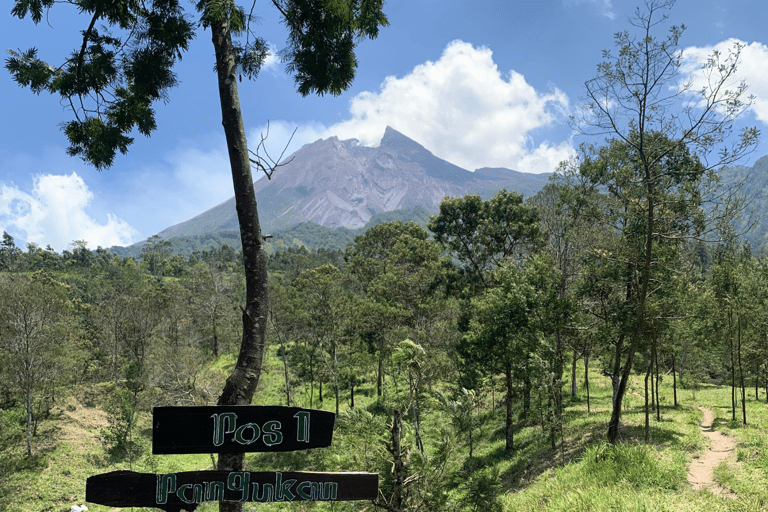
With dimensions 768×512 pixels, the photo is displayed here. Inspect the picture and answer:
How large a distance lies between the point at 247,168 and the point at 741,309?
1819 cm

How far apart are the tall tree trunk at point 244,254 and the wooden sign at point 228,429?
0.65 feet

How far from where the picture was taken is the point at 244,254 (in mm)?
4262

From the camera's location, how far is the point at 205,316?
4191cm

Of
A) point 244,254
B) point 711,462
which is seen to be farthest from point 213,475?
point 711,462

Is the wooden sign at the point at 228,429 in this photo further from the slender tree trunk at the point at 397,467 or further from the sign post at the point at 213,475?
the slender tree trunk at the point at 397,467

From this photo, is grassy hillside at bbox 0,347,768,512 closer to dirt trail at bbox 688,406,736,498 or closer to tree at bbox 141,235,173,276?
dirt trail at bbox 688,406,736,498

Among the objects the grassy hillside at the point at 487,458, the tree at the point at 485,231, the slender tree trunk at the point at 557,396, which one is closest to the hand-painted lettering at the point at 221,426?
the grassy hillside at the point at 487,458

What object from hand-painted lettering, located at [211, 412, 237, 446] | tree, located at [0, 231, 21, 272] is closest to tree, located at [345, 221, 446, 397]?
hand-painted lettering, located at [211, 412, 237, 446]

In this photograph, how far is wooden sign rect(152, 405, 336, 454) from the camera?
3502mm

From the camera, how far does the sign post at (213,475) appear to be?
3.49 meters

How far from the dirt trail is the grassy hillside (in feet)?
0.64

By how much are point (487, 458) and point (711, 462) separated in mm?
7855

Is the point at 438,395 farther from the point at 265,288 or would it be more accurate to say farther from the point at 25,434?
the point at 25,434

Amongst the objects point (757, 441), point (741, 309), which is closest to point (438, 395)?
point (757, 441)
